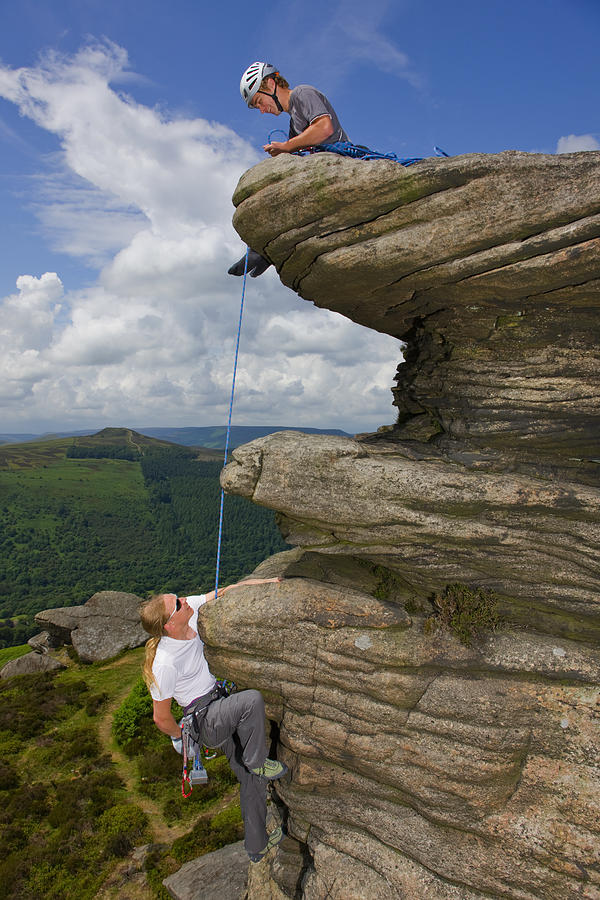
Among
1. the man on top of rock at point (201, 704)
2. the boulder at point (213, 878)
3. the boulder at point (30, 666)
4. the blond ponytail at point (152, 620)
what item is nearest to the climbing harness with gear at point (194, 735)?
the man on top of rock at point (201, 704)

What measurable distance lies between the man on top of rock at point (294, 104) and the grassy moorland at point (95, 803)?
27.6 metres

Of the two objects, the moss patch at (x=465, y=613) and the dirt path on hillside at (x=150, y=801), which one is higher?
the moss patch at (x=465, y=613)

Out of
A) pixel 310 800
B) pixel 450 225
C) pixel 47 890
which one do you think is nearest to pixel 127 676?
pixel 47 890

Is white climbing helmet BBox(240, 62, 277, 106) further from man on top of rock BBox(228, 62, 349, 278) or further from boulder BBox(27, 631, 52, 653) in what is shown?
boulder BBox(27, 631, 52, 653)

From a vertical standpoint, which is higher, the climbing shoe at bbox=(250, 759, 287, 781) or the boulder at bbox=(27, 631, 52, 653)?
the climbing shoe at bbox=(250, 759, 287, 781)

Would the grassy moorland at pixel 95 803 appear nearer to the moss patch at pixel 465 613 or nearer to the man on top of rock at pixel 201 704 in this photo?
the man on top of rock at pixel 201 704

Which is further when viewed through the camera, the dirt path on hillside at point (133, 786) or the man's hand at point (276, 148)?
the dirt path on hillside at point (133, 786)

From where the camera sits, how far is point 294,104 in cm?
1190

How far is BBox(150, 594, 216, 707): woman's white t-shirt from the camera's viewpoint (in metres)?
11.0

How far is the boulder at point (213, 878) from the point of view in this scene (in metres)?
17.2

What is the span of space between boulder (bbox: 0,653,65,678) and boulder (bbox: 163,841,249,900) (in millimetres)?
36264

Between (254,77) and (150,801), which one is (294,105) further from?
(150,801)

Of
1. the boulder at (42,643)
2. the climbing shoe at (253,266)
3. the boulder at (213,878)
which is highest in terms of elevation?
the climbing shoe at (253,266)

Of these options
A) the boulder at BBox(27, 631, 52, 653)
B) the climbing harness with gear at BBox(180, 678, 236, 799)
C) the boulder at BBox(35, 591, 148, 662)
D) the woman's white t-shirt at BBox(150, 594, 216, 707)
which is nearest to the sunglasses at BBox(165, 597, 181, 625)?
the woman's white t-shirt at BBox(150, 594, 216, 707)
